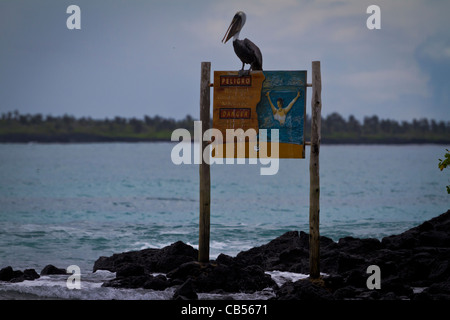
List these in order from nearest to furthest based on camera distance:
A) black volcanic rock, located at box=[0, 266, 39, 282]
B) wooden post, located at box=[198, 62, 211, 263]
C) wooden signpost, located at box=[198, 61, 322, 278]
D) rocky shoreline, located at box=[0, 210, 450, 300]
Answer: rocky shoreline, located at box=[0, 210, 450, 300]
wooden signpost, located at box=[198, 61, 322, 278]
wooden post, located at box=[198, 62, 211, 263]
black volcanic rock, located at box=[0, 266, 39, 282]

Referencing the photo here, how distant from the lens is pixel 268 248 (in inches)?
598

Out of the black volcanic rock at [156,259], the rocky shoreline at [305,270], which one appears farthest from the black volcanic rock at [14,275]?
the black volcanic rock at [156,259]

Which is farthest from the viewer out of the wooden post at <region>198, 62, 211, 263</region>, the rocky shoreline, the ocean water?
the ocean water

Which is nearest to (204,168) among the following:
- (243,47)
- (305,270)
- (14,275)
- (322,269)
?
(243,47)

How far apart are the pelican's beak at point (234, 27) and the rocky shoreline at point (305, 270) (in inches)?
161

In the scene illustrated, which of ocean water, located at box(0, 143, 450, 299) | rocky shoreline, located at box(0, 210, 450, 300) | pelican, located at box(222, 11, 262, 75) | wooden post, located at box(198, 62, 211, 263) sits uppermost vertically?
pelican, located at box(222, 11, 262, 75)

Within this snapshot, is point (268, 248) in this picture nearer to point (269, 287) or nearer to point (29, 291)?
point (269, 287)

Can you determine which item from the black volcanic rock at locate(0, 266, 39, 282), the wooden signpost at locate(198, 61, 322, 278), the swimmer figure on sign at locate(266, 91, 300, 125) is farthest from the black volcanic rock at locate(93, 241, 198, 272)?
the swimmer figure on sign at locate(266, 91, 300, 125)

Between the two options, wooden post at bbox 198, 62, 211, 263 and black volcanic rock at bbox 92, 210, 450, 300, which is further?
wooden post at bbox 198, 62, 211, 263

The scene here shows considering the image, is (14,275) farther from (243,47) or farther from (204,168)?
(243,47)

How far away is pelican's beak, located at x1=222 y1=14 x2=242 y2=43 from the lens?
11984 mm

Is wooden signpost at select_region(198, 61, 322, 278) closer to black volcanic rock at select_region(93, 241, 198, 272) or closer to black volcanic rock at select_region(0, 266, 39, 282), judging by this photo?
black volcanic rock at select_region(93, 241, 198, 272)
